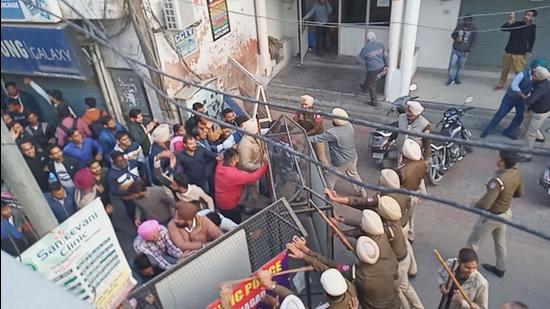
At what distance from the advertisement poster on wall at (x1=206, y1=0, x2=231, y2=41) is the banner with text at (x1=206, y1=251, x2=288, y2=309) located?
5.64m

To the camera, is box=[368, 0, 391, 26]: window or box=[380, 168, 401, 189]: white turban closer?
box=[380, 168, 401, 189]: white turban

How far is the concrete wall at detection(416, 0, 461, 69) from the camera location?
Answer: 8.99 m

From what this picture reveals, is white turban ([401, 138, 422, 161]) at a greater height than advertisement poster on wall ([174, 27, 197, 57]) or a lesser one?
lesser

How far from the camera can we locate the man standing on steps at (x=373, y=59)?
27.3 ft

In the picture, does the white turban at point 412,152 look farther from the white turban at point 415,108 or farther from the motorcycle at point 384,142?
the motorcycle at point 384,142

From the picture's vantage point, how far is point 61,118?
4.41 m

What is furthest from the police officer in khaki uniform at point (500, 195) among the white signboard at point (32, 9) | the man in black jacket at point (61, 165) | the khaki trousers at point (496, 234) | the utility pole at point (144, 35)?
the white signboard at point (32, 9)

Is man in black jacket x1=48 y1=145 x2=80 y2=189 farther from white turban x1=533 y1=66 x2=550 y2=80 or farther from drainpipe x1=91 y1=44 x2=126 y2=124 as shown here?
white turban x1=533 y1=66 x2=550 y2=80

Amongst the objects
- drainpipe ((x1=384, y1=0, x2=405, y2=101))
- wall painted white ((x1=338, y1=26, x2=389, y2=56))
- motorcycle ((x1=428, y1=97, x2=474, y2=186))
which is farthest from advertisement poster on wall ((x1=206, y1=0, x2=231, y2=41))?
motorcycle ((x1=428, y1=97, x2=474, y2=186))

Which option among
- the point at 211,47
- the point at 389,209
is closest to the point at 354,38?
the point at 211,47

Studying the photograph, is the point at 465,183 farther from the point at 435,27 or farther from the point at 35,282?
the point at 35,282

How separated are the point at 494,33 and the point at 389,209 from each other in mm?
6584

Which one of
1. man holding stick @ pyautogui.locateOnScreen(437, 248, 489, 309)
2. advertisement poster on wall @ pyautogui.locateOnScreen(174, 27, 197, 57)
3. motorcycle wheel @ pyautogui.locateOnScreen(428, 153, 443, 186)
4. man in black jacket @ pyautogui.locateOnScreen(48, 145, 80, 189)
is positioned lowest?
motorcycle wheel @ pyautogui.locateOnScreen(428, 153, 443, 186)

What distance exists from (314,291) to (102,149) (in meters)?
3.23
